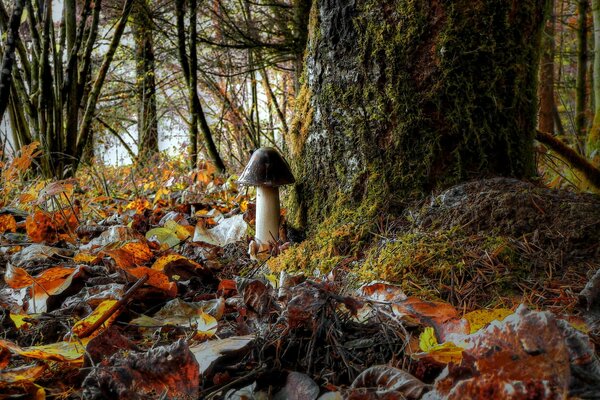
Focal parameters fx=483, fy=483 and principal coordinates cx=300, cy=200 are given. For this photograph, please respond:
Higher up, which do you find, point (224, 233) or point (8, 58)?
point (8, 58)

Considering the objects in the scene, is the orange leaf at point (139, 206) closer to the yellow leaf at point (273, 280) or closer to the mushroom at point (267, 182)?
the mushroom at point (267, 182)

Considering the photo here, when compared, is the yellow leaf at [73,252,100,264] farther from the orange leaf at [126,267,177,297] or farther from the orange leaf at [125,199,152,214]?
the orange leaf at [125,199,152,214]

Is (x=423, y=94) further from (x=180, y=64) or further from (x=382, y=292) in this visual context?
(x=180, y=64)

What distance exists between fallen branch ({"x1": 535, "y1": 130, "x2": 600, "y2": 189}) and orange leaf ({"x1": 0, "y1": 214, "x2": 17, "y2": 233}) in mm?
2983

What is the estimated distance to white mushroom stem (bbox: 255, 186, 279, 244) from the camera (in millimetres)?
2367

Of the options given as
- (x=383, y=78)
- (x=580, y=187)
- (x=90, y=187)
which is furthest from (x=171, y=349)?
(x=90, y=187)

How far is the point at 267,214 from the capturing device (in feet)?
7.84

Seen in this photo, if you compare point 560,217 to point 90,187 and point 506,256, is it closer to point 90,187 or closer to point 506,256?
point 506,256

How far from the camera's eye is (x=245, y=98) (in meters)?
8.58

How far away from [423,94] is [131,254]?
4.69 ft

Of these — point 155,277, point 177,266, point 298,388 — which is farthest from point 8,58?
point 298,388

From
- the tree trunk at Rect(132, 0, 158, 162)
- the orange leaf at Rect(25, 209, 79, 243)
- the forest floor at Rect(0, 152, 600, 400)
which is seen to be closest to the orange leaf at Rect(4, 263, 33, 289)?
the forest floor at Rect(0, 152, 600, 400)

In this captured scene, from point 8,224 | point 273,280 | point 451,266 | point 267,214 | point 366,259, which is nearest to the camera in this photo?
point 451,266

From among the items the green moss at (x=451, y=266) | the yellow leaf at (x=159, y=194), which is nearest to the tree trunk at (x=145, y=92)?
the yellow leaf at (x=159, y=194)
